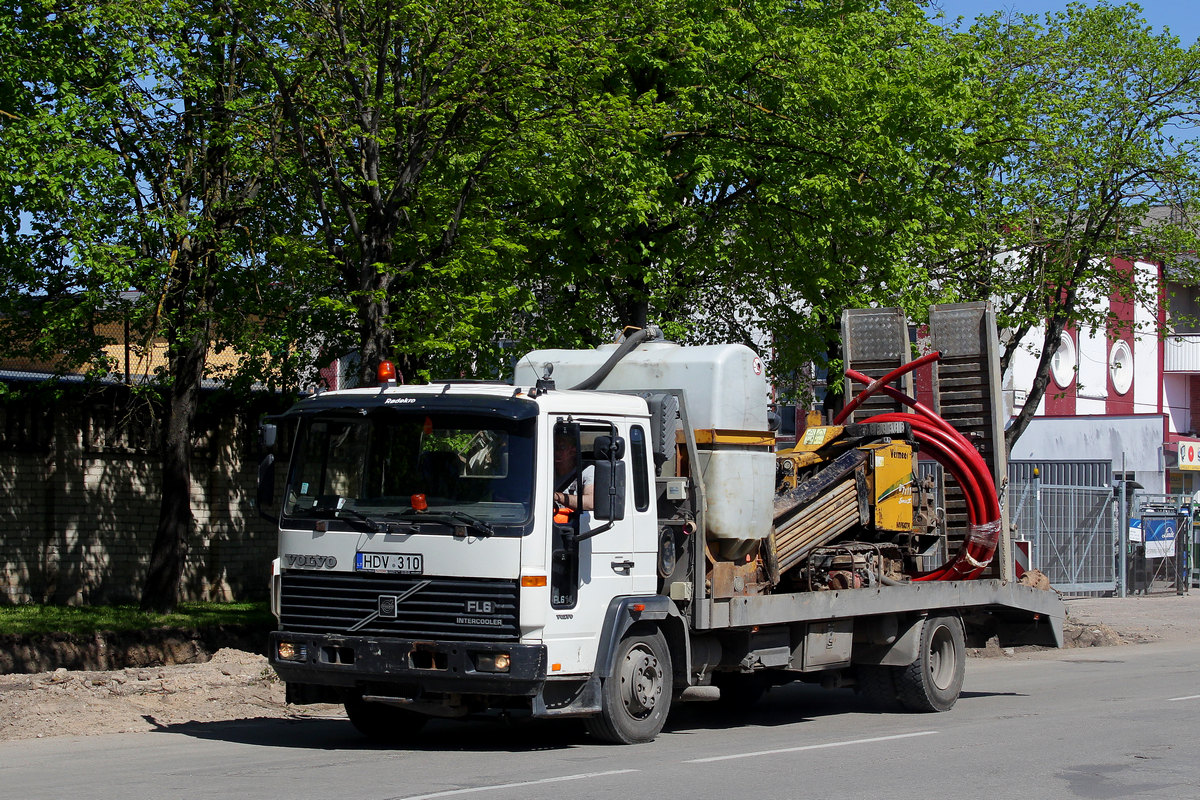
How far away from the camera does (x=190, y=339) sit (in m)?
18.3

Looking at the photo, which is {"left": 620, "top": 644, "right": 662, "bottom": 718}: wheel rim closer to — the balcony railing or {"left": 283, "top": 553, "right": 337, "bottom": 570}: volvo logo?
{"left": 283, "top": 553, "right": 337, "bottom": 570}: volvo logo

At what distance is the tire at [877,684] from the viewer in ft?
42.7

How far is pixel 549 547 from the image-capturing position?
369 inches

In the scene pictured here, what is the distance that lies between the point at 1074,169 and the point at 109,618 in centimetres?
1816

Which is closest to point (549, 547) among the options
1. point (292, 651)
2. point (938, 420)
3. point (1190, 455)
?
point (292, 651)

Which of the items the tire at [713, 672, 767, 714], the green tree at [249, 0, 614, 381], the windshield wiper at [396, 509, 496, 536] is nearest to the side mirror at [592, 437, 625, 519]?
the windshield wiper at [396, 509, 496, 536]

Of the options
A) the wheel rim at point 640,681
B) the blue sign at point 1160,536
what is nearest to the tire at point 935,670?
the wheel rim at point 640,681

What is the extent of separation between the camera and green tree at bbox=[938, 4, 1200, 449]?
84.2 ft

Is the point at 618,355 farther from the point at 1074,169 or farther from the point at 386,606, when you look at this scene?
the point at 1074,169

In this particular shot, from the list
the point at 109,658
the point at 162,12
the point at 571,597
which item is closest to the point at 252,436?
the point at 109,658

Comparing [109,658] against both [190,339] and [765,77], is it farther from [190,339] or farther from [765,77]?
[765,77]

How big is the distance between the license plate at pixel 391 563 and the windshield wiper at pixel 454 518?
0.25 meters

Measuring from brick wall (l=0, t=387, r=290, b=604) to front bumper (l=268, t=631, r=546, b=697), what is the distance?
425 inches

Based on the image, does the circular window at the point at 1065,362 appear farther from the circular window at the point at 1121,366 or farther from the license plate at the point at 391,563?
the license plate at the point at 391,563
